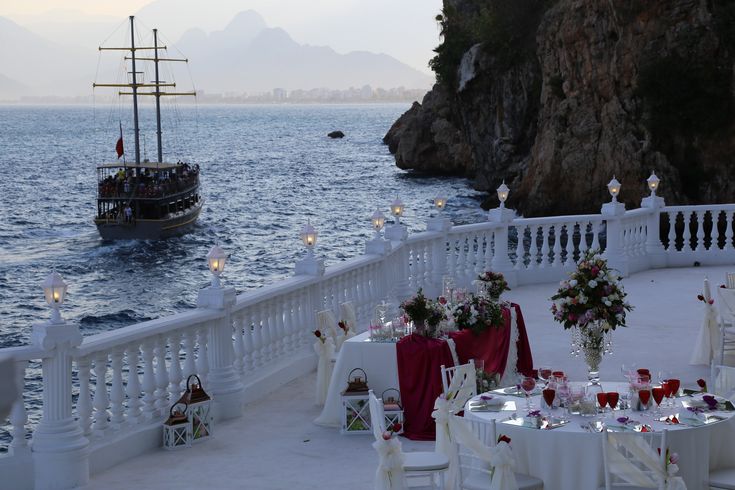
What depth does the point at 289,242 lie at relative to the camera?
56281mm

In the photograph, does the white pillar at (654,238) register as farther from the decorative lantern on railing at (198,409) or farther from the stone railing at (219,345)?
the decorative lantern on railing at (198,409)

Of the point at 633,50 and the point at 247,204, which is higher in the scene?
the point at 633,50

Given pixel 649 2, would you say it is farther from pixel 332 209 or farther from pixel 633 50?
pixel 332 209

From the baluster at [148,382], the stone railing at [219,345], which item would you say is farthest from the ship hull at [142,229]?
the baluster at [148,382]

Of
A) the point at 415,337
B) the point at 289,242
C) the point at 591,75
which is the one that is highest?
the point at 591,75

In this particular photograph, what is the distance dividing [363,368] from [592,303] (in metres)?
2.43

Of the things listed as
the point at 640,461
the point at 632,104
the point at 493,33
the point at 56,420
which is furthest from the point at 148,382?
the point at 493,33

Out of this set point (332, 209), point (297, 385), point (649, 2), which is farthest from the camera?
point (332, 209)

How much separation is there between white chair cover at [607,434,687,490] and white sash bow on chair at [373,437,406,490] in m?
1.48

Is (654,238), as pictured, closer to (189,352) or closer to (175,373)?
(189,352)

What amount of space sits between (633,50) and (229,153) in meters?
94.2

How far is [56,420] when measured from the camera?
28.4 feet

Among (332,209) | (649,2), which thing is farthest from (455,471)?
(332,209)

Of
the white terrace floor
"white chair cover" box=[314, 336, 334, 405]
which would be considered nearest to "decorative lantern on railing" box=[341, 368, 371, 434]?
the white terrace floor
